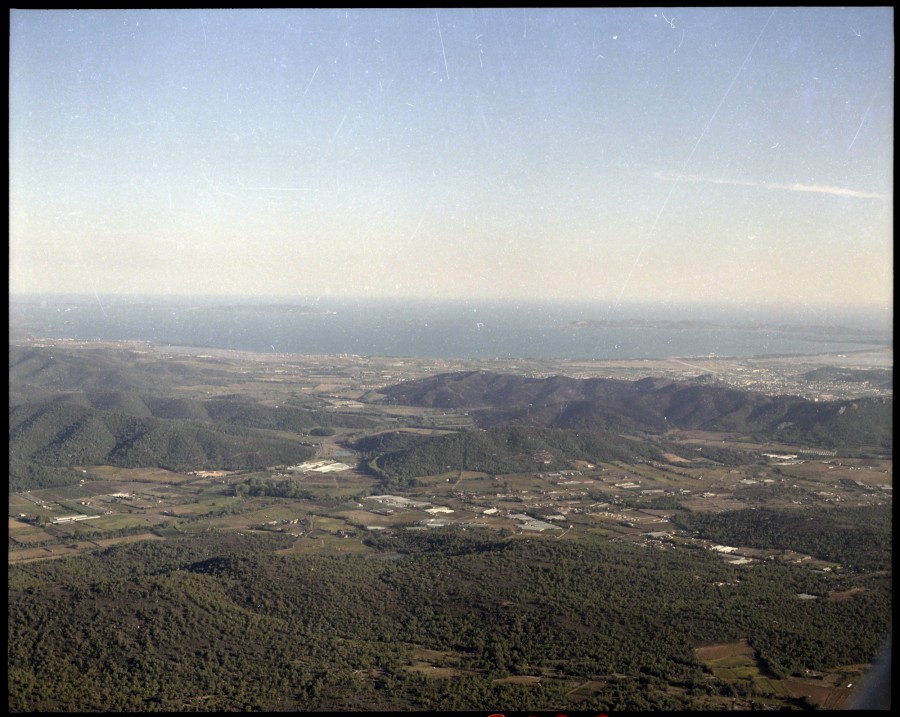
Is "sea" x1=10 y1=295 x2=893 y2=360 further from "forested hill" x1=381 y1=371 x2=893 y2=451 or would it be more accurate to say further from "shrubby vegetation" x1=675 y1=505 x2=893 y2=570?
"shrubby vegetation" x1=675 y1=505 x2=893 y2=570

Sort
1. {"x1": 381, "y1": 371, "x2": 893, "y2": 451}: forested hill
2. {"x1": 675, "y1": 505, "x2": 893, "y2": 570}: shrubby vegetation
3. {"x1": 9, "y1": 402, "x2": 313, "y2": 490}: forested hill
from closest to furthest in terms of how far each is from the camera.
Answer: {"x1": 675, "y1": 505, "x2": 893, "y2": 570}: shrubby vegetation → {"x1": 9, "y1": 402, "x2": 313, "y2": 490}: forested hill → {"x1": 381, "y1": 371, "x2": 893, "y2": 451}: forested hill

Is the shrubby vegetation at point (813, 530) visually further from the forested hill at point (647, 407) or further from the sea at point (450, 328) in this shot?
the forested hill at point (647, 407)

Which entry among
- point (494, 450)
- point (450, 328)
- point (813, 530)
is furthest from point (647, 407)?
point (813, 530)

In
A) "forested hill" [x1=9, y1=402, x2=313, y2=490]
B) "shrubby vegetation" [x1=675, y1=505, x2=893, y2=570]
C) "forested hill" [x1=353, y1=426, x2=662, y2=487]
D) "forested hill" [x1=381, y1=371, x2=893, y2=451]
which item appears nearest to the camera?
"shrubby vegetation" [x1=675, y1=505, x2=893, y2=570]

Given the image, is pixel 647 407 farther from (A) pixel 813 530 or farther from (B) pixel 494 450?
(A) pixel 813 530

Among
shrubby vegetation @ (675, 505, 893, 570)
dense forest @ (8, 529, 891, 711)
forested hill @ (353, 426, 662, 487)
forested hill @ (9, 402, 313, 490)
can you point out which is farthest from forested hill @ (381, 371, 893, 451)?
dense forest @ (8, 529, 891, 711)

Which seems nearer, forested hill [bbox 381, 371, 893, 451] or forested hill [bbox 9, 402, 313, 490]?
forested hill [bbox 9, 402, 313, 490]

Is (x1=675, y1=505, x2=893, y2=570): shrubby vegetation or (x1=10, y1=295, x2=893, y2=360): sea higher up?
(x1=10, y1=295, x2=893, y2=360): sea

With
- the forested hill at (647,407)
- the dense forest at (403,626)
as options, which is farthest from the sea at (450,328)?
the dense forest at (403,626)
